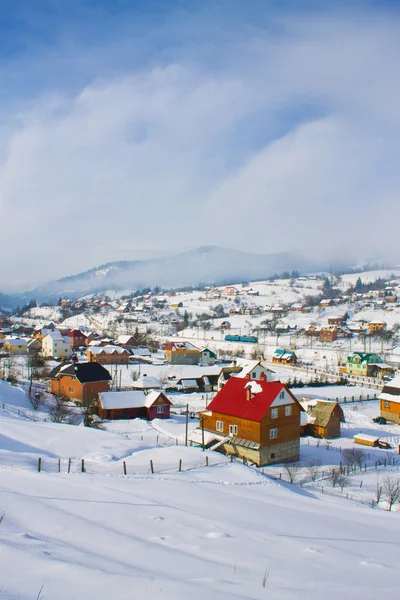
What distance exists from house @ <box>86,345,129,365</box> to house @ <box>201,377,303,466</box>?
43.8 metres

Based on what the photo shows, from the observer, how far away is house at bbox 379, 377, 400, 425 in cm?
4028

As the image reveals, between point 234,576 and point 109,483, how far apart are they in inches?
277

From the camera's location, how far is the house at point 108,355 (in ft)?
230

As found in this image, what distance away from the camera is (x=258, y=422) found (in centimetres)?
2602

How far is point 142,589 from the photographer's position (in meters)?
5.94

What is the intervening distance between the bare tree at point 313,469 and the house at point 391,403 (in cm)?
1705

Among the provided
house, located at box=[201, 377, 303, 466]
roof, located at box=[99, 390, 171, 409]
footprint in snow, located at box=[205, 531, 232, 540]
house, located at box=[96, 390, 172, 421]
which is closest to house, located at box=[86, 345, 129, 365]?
roof, located at box=[99, 390, 171, 409]

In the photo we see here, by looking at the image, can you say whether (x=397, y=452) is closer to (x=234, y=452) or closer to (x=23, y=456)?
(x=234, y=452)

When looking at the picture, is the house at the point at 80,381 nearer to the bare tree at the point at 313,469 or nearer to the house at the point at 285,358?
the bare tree at the point at 313,469

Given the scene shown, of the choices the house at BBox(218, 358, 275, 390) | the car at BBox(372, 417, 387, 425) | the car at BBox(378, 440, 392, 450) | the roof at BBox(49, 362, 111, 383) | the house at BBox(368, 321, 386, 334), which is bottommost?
the car at BBox(372, 417, 387, 425)

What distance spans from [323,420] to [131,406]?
1520cm

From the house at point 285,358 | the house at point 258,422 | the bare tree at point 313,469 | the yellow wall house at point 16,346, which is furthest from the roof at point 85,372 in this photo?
the house at point 285,358

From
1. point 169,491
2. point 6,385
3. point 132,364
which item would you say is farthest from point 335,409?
point 132,364

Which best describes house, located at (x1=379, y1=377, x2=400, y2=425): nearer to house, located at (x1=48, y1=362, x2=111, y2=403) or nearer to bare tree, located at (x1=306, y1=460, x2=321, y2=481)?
bare tree, located at (x1=306, y1=460, x2=321, y2=481)
